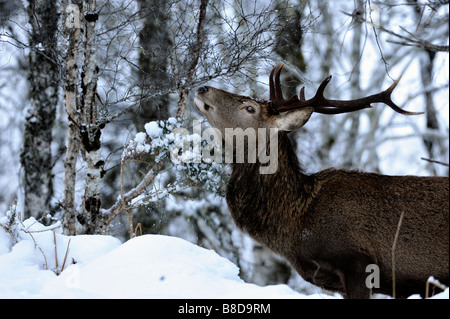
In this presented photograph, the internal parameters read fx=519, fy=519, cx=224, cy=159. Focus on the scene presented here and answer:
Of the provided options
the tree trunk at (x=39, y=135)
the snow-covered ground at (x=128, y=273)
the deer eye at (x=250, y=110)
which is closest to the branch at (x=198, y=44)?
the deer eye at (x=250, y=110)

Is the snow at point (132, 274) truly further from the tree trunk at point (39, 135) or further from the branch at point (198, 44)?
the tree trunk at point (39, 135)

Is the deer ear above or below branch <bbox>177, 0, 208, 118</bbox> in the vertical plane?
below

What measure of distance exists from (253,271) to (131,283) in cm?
736

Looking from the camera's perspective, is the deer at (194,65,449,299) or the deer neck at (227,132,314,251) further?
the deer neck at (227,132,314,251)

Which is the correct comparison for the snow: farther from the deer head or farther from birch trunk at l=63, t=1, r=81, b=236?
the deer head

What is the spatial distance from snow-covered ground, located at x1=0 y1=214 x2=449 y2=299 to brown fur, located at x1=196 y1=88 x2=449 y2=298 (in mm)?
714

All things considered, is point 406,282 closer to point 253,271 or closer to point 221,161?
point 221,161

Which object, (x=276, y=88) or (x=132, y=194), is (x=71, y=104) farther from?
(x=276, y=88)

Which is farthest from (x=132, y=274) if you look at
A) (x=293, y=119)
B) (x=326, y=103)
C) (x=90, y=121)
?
(x=326, y=103)

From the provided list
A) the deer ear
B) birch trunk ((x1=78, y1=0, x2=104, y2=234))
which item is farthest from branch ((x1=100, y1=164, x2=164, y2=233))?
the deer ear

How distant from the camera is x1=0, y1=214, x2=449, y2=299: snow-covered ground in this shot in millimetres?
3033

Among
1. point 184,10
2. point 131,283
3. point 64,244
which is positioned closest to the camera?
point 131,283

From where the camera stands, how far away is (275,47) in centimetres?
518
